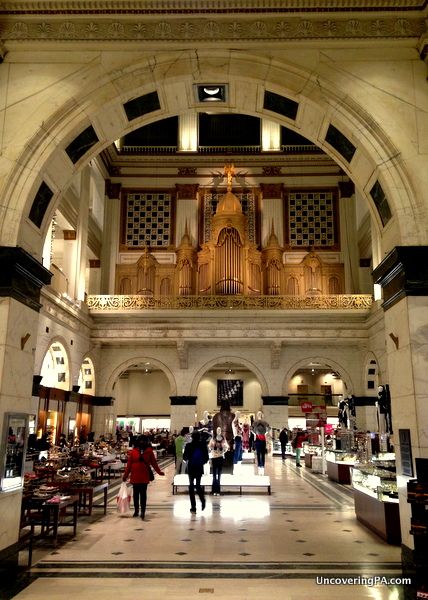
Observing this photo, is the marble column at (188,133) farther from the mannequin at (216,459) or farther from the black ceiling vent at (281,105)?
the black ceiling vent at (281,105)

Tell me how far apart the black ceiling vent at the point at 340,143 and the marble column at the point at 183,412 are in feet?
50.8

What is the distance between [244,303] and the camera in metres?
20.5

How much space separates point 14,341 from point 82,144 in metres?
2.90

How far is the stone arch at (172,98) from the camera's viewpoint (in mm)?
6242

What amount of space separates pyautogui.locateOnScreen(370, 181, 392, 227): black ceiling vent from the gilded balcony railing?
13341mm

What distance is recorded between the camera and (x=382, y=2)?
6621 mm

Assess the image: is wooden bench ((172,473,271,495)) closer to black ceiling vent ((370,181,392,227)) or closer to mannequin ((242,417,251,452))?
black ceiling vent ((370,181,392,227))

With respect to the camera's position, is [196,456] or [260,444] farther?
[260,444]

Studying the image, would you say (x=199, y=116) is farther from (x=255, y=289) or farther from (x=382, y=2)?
(x=382, y=2)

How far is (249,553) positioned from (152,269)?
674 inches

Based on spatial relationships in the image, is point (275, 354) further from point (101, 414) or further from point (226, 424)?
point (226, 424)

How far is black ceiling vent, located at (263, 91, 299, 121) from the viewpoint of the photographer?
7.29 metres

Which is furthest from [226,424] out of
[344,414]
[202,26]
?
[202,26]

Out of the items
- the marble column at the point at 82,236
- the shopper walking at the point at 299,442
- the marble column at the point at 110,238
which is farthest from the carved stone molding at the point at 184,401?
the marble column at the point at 82,236
